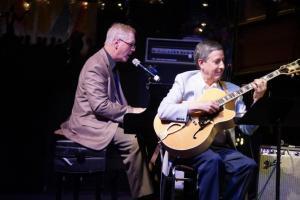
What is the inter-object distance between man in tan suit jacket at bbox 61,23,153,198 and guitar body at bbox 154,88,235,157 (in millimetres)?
557

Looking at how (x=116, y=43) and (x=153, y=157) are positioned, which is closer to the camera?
(x=153, y=157)

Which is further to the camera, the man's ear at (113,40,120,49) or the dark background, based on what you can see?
the dark background

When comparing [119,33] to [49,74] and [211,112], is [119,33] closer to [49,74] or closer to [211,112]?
[211,112]

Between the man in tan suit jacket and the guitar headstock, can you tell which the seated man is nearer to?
the guitar headstock

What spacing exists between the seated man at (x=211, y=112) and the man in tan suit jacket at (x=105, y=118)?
562 millimetres

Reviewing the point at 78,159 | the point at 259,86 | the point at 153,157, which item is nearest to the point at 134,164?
the point at 153,157

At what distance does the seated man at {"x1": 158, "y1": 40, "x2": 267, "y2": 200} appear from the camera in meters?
3.47

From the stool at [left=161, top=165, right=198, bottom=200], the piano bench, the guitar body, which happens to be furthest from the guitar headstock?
the piano bench

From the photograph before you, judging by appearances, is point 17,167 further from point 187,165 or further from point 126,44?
point 187,165

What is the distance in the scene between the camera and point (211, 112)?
3561mm

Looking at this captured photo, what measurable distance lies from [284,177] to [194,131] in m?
1.22

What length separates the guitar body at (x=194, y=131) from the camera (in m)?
3.52

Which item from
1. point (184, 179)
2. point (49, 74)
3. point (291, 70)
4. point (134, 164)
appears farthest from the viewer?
point (49, 74)

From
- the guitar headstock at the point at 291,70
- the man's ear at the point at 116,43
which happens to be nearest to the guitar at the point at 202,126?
the guitar headstock at the point at 291,70
